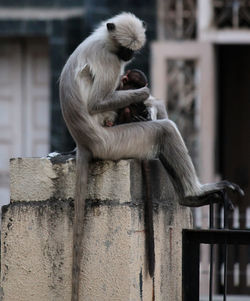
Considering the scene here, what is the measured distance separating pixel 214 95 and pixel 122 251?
6125 millimetres

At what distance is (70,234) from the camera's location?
523 cm

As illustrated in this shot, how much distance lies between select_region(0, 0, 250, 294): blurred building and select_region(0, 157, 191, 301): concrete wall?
4686 millimetres

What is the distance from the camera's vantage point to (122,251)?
16.8ft

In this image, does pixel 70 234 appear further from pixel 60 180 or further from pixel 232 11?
pixel 232 11

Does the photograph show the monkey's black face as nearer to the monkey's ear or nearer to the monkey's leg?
the monkey's ear

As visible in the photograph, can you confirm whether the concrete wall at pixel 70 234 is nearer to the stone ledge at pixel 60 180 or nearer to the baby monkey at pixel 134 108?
the stone ledge at pixel 60 180

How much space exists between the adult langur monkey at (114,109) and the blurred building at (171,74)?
4313mm

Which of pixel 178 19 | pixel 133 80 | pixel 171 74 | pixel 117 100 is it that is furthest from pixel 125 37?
pixel 178 19

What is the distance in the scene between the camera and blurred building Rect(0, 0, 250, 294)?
35.9 feet

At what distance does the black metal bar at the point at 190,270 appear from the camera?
5500 mm

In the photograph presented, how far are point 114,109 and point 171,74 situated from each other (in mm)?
5612

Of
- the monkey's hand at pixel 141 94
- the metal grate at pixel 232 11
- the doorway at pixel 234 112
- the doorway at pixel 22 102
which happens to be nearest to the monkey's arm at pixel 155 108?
the monkey's hand at pixel 141 94

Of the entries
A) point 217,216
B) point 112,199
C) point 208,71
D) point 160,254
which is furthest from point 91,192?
point 208,71

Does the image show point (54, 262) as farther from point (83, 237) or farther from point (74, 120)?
point (74, 120)
